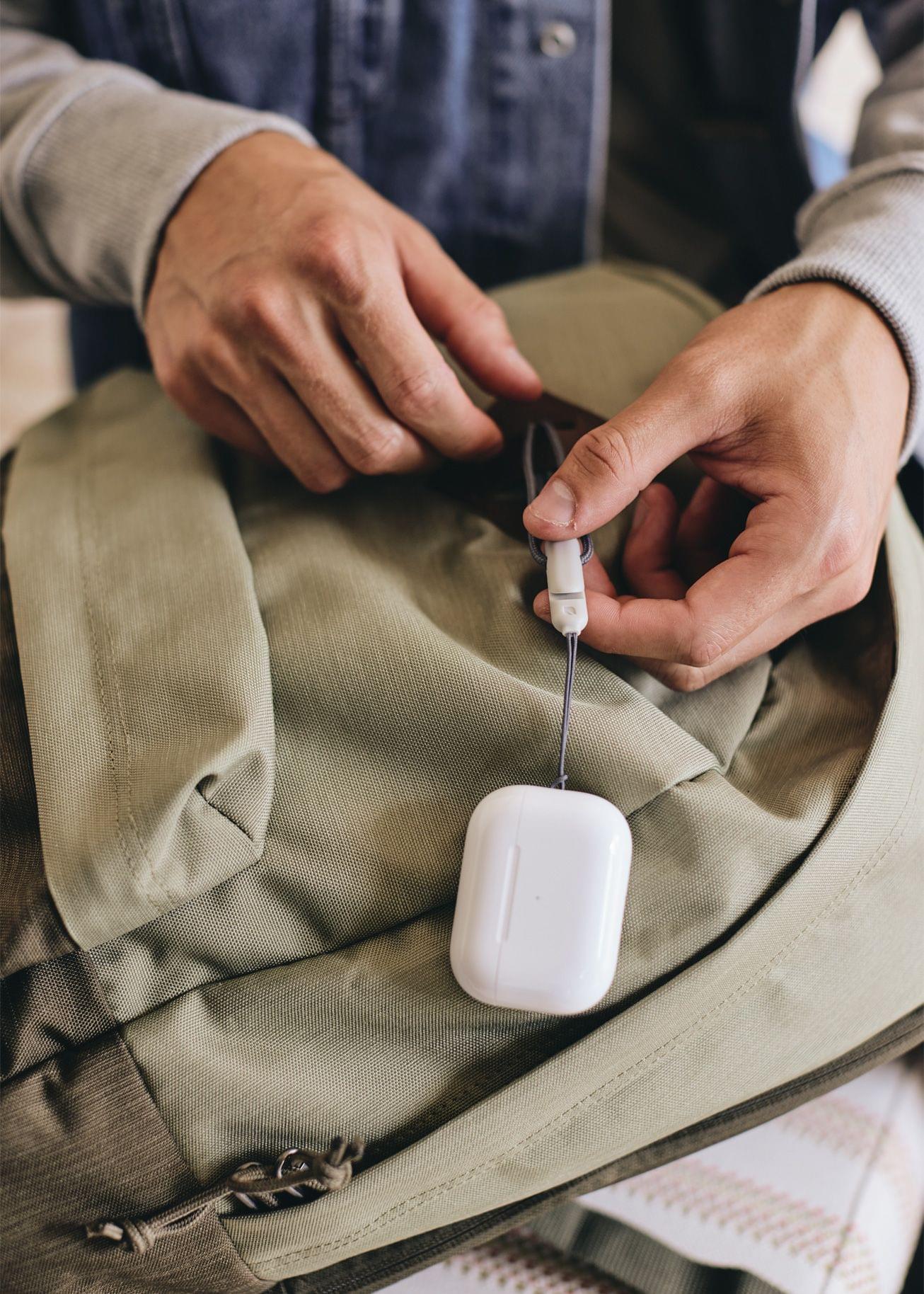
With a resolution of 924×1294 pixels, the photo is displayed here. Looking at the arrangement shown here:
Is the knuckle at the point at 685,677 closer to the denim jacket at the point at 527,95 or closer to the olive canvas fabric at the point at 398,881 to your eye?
the olive canvas fabric at the point at 398,881

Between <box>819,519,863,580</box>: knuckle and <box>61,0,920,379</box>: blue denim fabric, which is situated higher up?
<box>61,0,920,379</box>: blue denim fabric

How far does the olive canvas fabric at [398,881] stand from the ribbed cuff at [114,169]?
0.92ft

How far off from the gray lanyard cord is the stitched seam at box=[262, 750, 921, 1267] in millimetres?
123

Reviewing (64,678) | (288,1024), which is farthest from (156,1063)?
(64,678)

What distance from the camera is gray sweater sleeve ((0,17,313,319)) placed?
0.60m

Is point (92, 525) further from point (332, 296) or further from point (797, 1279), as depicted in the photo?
point (797, 1279)

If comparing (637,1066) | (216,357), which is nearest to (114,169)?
(216,357)

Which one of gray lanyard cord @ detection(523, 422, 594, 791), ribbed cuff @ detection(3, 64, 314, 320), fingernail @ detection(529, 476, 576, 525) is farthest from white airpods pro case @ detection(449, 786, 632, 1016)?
ribbed cuff @ detection(3, 64, 314, 320)

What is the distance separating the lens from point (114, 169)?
619mm

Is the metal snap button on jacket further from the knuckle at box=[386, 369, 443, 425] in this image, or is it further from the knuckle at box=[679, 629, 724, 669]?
the knuckle at box=[679, 629, 724, 669]

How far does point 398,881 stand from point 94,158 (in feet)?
1.73

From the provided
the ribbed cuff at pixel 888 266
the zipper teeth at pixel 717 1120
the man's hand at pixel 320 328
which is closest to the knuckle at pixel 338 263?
the man's hand at pixel 320 328

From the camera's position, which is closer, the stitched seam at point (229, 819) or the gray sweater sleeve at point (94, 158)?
the stitched seam at point (229, 819)

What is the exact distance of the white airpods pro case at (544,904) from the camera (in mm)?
388
